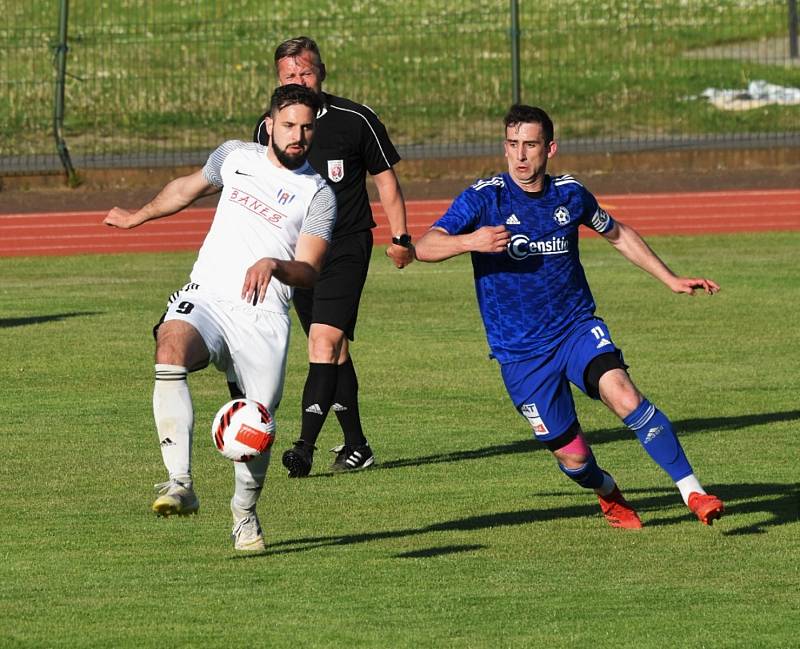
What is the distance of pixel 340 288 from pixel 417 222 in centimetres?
1286

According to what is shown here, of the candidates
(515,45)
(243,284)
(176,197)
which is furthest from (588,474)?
(515,45)

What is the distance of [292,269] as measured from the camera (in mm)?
7469

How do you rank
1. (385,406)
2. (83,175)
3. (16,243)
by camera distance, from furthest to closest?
(83,175) → (16,243) → (385,406)

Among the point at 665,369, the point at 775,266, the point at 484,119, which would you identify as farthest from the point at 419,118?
the point at 665,369

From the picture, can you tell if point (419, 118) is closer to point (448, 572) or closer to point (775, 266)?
point (775, 266)

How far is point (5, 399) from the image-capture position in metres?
12.5

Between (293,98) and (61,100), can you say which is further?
(61,100)

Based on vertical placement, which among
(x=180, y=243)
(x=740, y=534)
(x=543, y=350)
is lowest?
(x=180, y=243)

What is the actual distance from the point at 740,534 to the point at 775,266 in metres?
11.7

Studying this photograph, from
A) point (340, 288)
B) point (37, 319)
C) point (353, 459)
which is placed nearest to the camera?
point (353, 459)

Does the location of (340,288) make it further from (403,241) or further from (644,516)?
(644,516)

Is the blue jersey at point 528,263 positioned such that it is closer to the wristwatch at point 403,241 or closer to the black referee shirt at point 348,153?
the wristwatch at point 403,241

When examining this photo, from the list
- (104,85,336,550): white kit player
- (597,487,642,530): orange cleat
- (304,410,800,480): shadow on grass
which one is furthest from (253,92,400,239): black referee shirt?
(597,487,642,530): orange cleat

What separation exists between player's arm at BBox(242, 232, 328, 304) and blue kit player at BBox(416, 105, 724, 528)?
0.70 meters
